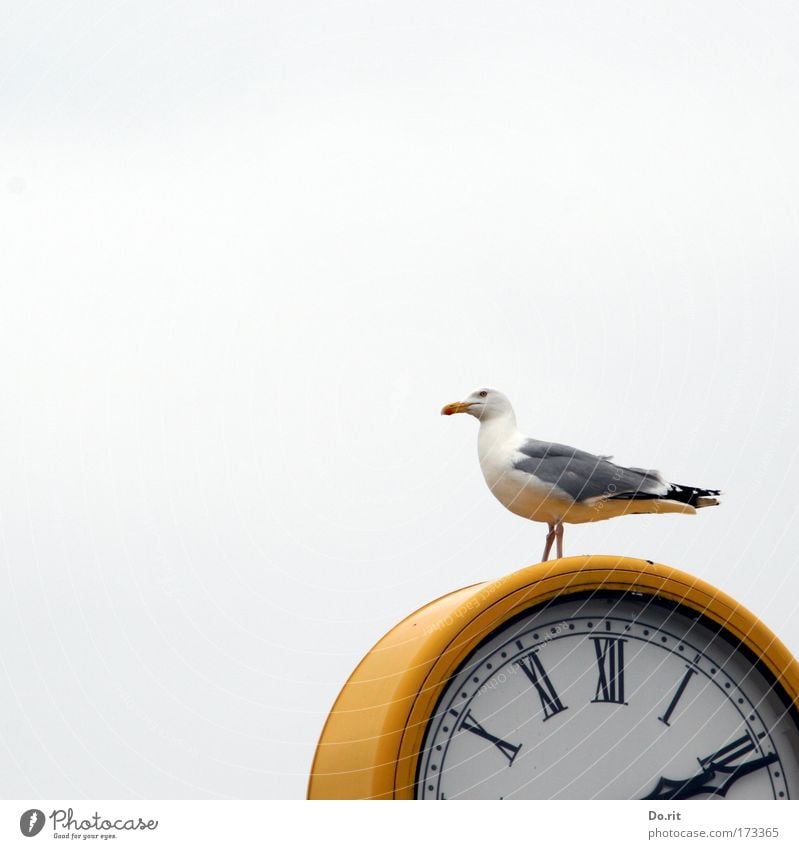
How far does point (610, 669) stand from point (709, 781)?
0.51 m

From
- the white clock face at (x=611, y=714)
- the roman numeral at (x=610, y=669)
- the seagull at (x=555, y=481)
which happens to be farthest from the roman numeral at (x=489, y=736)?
the seagull at (x=555, y=481)

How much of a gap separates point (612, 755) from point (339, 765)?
37.1 inches

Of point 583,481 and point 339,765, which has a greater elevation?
point 583,481

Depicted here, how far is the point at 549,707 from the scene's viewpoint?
5746mm

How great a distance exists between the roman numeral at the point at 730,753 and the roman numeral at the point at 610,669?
0.35 meters

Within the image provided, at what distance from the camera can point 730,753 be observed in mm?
5824

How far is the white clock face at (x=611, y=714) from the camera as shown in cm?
560

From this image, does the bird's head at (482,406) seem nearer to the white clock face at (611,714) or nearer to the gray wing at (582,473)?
the gray wing at (582,473)
